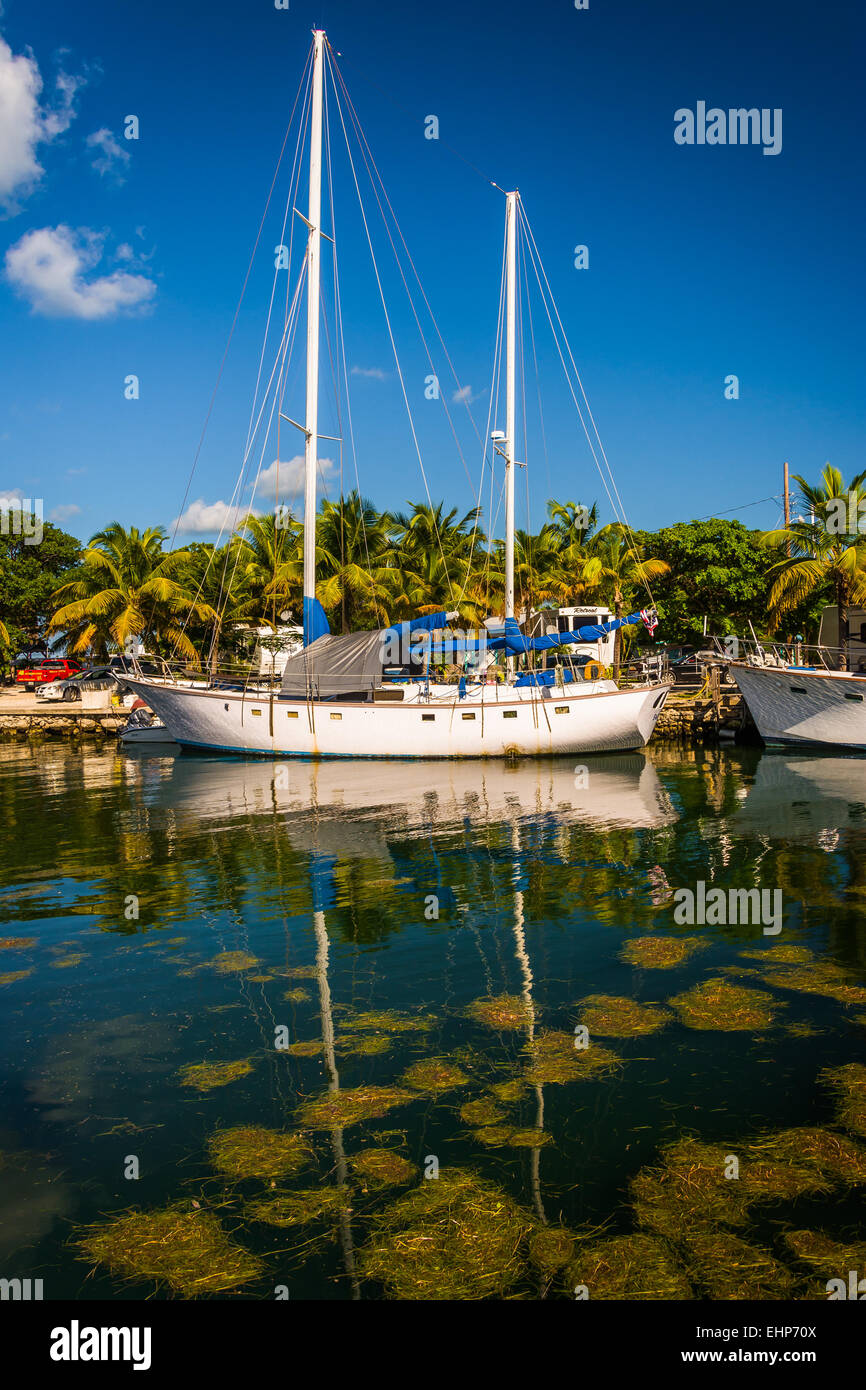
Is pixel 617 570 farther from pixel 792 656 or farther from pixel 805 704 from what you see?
pixel 805 704

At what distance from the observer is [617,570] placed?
51188 mm

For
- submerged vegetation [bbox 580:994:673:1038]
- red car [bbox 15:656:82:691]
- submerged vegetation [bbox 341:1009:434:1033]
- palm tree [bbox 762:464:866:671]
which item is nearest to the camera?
submerged vegetation [bbox 580:994:673:1038]

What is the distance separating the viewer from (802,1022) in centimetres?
830

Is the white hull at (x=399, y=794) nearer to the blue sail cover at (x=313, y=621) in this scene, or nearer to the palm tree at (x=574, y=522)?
the blue sail cover at (x=313, y=621)

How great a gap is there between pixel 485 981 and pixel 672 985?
2105mm

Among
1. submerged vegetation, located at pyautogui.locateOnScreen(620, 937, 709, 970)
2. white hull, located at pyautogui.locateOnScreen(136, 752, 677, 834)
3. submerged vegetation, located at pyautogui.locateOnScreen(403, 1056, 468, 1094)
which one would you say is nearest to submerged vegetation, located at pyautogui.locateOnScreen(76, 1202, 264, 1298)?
submerged vegetation, located at pyautogui.locateOnScreen(403, 1056, 468, 1094)

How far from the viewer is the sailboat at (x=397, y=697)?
31.0 meters

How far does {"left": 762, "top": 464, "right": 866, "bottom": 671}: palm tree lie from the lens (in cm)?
3812

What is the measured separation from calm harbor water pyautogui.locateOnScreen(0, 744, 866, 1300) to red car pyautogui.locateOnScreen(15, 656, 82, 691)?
45.4 m

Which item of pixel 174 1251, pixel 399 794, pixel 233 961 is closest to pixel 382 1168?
pixel 174 1251

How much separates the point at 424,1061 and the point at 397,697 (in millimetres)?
24134

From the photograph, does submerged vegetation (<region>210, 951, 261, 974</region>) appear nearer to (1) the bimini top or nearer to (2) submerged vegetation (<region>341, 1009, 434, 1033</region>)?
(2) submerged vegetation (<region>341, 1009, 434, 1033</region>)

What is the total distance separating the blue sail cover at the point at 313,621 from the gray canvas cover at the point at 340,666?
105 cm

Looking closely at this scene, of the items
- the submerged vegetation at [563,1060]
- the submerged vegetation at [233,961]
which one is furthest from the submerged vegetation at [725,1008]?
the submerged vegetation at [233,961]
